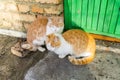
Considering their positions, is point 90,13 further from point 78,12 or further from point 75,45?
point 75,45

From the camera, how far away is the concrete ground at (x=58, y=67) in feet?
4.77

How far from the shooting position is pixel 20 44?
1.76m

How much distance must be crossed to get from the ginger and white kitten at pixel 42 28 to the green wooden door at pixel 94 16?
145 millimetres

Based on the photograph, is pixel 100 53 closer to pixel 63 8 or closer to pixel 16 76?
pixel 63 8

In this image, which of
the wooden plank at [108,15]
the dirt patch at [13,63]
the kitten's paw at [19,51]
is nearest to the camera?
the wooden plank at [108,15]

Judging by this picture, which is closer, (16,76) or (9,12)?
(16,76)

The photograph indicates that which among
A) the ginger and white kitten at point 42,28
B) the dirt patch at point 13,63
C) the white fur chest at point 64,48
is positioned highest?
the ginger and white kitten at point 42,28

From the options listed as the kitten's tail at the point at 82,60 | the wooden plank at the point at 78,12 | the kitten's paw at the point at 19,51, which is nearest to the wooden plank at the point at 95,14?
the wooden plank at the point at 78,12

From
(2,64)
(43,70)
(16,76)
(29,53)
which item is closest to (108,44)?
(43,70)

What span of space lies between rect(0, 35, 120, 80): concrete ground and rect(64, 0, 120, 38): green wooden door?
6.1 inches

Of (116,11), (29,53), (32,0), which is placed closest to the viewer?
(116,11)

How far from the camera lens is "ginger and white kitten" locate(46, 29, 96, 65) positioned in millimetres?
1459

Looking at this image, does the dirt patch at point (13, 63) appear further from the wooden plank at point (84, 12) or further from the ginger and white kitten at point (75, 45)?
the wooden plank at point (84, 12)

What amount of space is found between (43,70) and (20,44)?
0.42 metres
